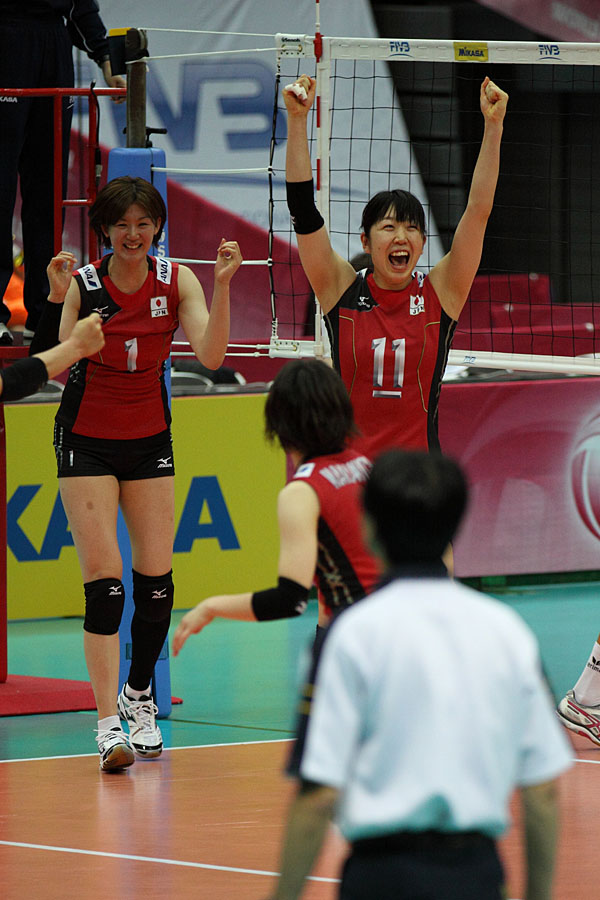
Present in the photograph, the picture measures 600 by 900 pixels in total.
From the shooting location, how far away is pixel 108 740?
545 centimetres

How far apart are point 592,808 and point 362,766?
10.2 ft

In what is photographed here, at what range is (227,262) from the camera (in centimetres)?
524

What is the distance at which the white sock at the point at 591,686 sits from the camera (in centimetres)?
592

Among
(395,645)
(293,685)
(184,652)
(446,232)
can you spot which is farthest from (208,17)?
(395,645)

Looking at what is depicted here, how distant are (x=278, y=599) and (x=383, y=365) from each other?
187 cm

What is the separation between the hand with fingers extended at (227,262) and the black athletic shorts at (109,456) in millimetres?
706

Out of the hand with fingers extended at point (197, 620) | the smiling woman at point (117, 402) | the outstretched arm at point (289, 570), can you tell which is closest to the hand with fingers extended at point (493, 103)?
the smiling woman at point (117, 402)

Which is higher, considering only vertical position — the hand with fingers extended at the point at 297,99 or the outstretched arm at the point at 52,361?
the hand with fingers extended at the point at 297,99

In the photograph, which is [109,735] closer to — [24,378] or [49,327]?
[49,327]

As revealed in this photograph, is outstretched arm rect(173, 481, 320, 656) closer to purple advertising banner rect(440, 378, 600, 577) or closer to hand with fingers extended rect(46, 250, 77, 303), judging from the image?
hand with fingers extended rect(46, 250, 77, 303)

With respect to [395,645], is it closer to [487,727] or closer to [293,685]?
[487,727]

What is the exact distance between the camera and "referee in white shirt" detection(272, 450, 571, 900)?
205 cm

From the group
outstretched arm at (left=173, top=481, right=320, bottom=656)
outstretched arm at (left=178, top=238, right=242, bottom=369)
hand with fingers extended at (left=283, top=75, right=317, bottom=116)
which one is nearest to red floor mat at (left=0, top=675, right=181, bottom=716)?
outstretched arm at (left=178, top=238, right=242, bottom=369)

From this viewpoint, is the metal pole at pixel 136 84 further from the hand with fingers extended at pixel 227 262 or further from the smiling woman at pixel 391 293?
the smiling woman at pixel 391 293
